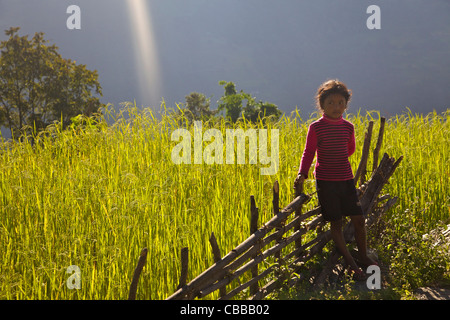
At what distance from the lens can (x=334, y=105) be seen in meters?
3.62

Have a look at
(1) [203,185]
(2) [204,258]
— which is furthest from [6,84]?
(2) [204,258]

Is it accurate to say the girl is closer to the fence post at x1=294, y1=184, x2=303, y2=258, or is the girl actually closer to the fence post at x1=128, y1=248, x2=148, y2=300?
the fence post at x1=294, y1=184, x2=303, y2=258

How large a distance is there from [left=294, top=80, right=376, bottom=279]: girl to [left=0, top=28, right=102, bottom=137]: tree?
15679 mm

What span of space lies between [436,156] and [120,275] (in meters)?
5.32

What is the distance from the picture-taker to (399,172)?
19.4 feet

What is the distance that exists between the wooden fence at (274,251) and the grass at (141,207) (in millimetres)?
519

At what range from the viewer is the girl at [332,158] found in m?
3.66

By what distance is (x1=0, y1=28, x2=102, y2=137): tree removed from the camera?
17.9m

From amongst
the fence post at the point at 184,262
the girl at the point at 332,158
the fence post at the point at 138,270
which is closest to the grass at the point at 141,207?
the fence post at the point at 138,270

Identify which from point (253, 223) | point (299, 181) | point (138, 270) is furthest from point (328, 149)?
point (138, 270)

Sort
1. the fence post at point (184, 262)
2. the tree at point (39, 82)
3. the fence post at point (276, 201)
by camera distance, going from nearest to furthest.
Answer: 1. the fence post at point (184, 262)
2. the fence post at point (276, 201)
3. the tree at point (39, 82)

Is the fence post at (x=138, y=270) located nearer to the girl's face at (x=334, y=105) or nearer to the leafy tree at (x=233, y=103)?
the girl's face at (x=334, y=105)

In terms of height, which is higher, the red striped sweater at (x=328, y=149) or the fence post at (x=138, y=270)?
the red striped sweater at (x=328, y=149)
